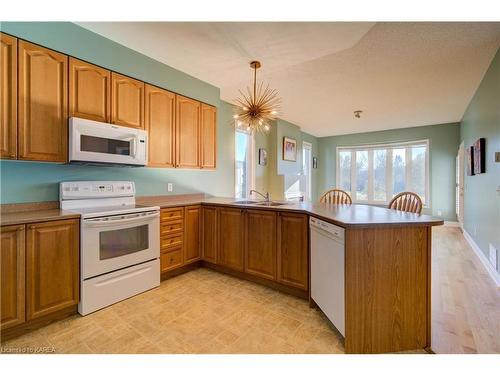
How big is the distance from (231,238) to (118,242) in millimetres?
1139

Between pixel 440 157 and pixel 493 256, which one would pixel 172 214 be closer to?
pixel 493 256

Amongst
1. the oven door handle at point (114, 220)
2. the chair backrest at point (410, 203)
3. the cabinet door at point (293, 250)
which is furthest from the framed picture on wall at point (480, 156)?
the oven door handle at point (114, 220)

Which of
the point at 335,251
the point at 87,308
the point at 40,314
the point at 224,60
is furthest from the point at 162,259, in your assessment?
the point at 224,60

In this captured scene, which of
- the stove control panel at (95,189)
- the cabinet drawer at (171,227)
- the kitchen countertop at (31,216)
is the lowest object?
the cabinet drawer at (171,227)

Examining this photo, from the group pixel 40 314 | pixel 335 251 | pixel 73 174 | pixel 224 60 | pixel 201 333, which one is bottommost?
pixel 201 333

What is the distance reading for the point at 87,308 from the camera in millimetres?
2049

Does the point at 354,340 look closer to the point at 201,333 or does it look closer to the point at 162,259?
the point at 201,333

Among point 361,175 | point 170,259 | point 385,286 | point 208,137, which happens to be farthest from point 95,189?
point 361,175

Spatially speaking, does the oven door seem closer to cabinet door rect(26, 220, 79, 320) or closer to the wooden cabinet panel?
cabinet door rect(26, 220, 79, 320)

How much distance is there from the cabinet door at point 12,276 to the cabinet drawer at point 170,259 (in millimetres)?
1147

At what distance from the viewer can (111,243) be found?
2.21m

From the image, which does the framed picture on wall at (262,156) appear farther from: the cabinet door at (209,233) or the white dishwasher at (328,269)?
the white dishwasher at (328,269)

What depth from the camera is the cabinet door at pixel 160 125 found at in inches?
113

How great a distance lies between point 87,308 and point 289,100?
13.3ft
